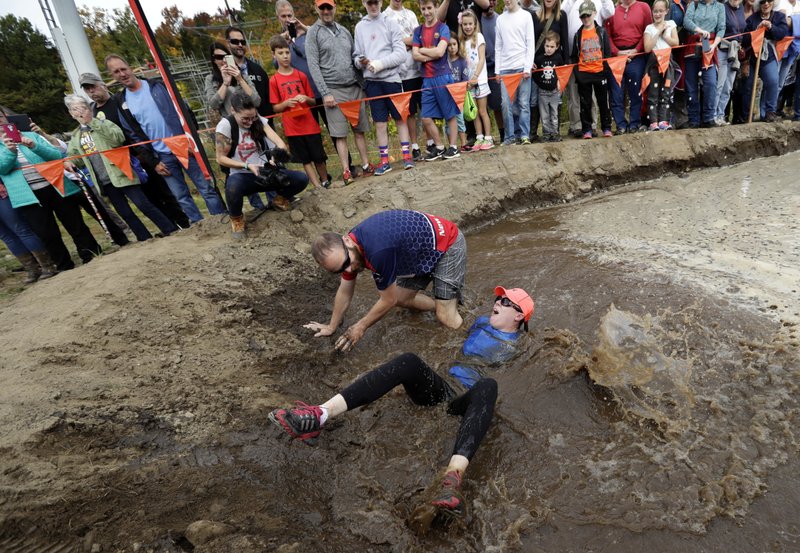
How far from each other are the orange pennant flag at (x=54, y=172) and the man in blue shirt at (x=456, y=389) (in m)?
4.90

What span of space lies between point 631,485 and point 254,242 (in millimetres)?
4550

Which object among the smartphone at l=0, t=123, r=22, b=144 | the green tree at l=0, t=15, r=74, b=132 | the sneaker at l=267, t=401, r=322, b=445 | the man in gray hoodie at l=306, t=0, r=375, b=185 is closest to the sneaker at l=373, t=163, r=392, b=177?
the man in gray hoodie at l=306, t=0, r=375, b=185

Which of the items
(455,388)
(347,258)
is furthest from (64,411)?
(455,388)

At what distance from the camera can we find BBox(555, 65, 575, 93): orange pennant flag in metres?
6.98

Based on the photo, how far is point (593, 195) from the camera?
7.16 m

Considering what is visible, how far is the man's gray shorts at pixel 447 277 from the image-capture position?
388 cm

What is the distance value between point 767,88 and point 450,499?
30.6 ft

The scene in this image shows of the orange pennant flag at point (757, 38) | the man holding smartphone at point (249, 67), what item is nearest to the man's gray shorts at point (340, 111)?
the man holding smartphone at point (249, 67)

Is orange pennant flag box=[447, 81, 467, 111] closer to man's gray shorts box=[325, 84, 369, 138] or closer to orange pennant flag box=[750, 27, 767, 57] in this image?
man's gray shorts box=[325, 84, 369, 138]

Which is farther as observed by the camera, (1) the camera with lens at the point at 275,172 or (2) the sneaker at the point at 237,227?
(2) the sneaker at the point at 237,227

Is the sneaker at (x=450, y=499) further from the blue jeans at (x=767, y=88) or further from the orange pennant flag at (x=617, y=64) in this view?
the blue jeans at (x=767, y=88)

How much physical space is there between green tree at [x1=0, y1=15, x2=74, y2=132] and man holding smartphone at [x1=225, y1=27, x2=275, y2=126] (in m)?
28.3

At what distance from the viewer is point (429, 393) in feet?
10.1

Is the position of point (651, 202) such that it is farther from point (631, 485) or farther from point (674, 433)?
point (631, 485)
